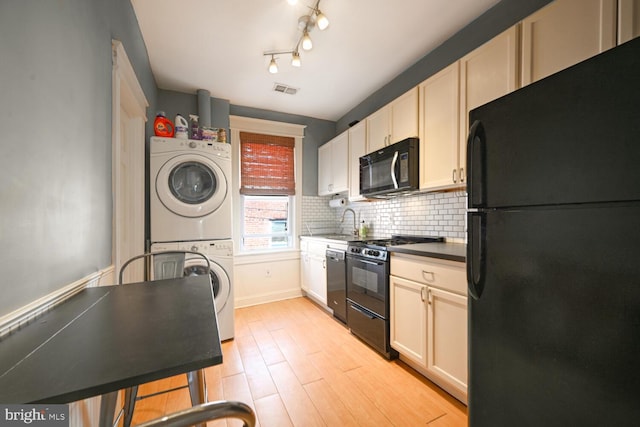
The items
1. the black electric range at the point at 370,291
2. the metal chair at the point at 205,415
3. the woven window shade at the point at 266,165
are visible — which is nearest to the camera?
the metal chair at the point at 205,415

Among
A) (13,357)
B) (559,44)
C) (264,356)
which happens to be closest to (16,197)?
(13,357)

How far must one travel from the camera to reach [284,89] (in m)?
3.02

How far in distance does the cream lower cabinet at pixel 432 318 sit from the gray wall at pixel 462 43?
1754 mm

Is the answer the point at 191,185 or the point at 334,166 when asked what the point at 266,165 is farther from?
the point at 191,185

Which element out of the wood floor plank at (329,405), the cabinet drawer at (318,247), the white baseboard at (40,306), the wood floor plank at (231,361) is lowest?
the wood floor plank at (231,361)

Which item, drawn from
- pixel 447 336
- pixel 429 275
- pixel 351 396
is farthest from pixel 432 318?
pixel 351 396

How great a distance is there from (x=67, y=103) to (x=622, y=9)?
235cm

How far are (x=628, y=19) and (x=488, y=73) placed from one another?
1.99 ft

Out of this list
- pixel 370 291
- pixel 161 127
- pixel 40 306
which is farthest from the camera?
pixel 161 127

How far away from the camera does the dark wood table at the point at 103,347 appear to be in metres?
0.44

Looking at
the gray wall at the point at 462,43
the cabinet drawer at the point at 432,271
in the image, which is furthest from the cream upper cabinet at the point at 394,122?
the cabinet drawer at the point at 432,271

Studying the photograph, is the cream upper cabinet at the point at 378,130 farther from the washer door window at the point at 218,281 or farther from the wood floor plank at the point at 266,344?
the wood floor plank at the point at 266,344

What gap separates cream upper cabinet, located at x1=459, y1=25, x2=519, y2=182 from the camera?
59.9 inches

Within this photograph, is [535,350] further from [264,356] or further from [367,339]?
[264,356]
